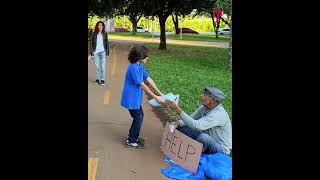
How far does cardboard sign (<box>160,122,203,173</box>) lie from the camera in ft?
17.2

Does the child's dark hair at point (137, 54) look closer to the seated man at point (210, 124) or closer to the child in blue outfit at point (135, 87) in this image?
the child in blue outfit at point (135, 87)

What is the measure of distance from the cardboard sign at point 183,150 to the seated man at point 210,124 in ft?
0.54


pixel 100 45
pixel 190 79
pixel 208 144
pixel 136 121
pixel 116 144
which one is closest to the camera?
pixel 208 144

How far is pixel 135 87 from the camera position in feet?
19.9

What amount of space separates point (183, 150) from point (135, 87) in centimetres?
117

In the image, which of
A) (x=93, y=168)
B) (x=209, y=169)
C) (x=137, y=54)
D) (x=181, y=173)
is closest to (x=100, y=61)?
(x=137, y=54)

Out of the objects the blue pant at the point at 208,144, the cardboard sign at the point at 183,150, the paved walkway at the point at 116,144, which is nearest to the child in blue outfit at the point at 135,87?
the paved walkway at the point at 116,144

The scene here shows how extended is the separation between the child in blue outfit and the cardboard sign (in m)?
0.51

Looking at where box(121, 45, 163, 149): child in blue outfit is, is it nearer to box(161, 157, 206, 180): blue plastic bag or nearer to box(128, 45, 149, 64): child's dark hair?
box(128, 45, 149, 64): child's dark hair

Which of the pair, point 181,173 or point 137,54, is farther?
point 137,54

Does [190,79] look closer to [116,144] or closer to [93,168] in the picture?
[116,144]

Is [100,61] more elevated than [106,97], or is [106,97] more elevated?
[100,61]
